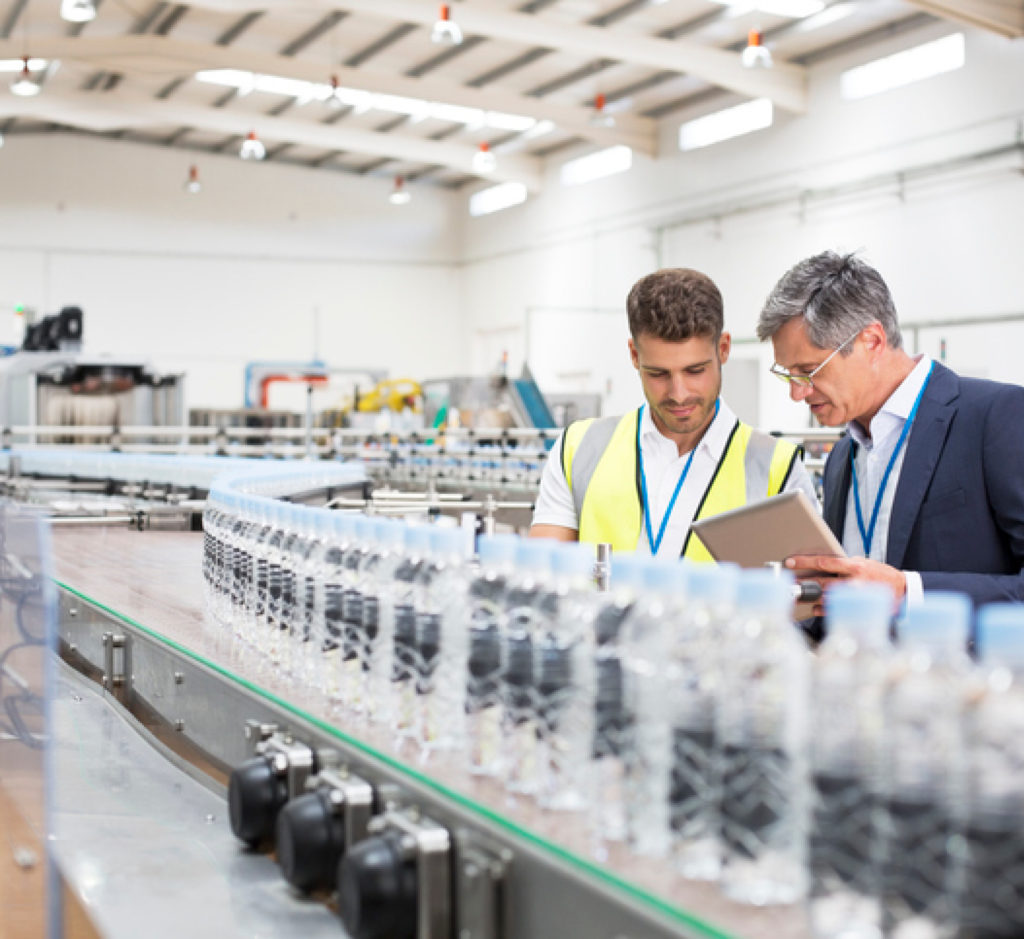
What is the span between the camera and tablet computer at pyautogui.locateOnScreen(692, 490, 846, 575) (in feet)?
5.19

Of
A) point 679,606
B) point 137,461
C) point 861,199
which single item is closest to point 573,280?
point 861,199

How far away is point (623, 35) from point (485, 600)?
33.4ft

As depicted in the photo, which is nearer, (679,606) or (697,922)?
(697,922)

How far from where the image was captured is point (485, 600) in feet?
3.95

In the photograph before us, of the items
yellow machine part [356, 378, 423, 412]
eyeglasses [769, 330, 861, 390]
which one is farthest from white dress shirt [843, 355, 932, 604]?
yellow machine part [356, 378, 423, 412]

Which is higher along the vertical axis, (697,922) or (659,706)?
(659,706)

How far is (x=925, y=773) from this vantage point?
777 millimetres

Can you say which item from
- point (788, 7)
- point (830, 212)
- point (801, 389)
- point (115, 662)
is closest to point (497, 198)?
point (830, 212)

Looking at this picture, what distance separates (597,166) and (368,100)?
2952 millimetres

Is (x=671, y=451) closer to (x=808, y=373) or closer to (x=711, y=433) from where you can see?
(x=711, y=433)

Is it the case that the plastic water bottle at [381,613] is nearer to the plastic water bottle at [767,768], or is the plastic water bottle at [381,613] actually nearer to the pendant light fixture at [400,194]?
the plastic water bottle at [767,768]

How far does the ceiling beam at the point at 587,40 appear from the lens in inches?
394

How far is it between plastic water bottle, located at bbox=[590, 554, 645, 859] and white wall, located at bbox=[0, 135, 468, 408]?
1574 cm

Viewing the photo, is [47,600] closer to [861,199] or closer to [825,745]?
[825,745]
